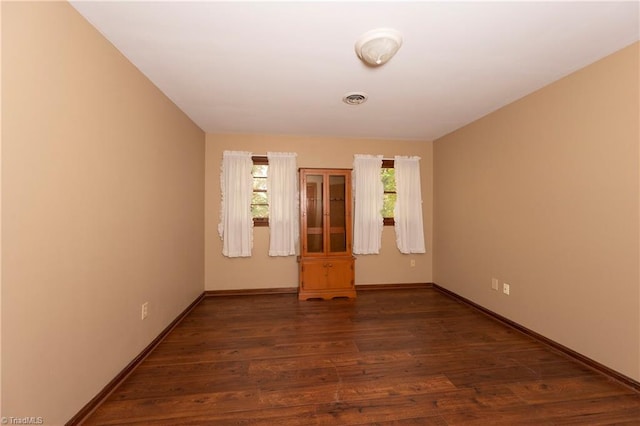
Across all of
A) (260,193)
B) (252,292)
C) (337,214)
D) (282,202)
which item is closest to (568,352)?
(337,214)

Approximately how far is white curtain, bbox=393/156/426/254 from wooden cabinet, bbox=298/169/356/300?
0.83 metres

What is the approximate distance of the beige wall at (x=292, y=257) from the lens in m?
3.81

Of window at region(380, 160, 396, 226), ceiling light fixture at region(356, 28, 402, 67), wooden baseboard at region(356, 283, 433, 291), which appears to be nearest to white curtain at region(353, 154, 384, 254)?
window at region(380, 160, 396, 226)

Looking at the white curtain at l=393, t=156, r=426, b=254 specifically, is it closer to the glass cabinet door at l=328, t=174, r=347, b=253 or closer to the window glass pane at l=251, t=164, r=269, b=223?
the glass cabinet door at l=328, t=174, r=347, b=253

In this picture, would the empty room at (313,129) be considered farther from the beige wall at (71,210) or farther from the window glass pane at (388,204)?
the window glass pane at (388,204)

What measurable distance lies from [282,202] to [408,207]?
1.89 meters

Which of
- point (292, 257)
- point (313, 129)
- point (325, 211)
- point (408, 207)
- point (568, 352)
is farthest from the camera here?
point (408, 207)

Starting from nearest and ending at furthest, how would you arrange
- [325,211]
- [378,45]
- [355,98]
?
[378,45] → [355,98] → [325,211]

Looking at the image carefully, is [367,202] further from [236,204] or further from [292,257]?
[236,204]

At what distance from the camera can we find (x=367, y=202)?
4.01m

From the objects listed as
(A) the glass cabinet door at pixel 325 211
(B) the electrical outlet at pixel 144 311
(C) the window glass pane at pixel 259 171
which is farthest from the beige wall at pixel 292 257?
(B) the electrical outlet at pixel 144 311

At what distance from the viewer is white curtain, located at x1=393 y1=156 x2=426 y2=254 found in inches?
161

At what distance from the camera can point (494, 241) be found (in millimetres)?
3014

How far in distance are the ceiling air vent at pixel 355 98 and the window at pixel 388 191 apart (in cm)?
162
